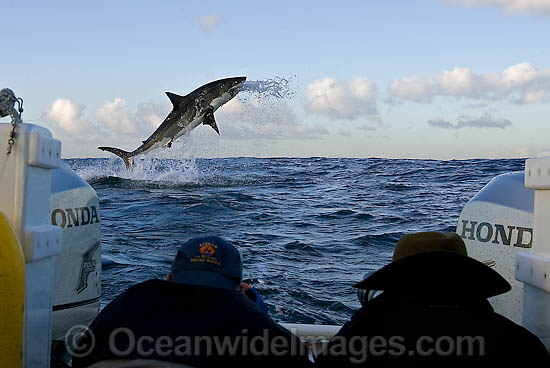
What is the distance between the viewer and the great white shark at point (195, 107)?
60.7 ft

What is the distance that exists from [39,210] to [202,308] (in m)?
1.16

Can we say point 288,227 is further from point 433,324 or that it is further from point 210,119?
point 433,324

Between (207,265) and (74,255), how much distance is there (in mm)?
2166

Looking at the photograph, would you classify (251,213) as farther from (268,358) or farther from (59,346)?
(268,358)

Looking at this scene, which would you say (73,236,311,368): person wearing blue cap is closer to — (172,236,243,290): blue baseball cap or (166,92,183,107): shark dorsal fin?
(172,236,243,290): blue baseball cap

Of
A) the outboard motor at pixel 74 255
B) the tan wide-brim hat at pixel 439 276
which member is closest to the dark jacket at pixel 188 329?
the tan wide-brim hat at pixel 439 276

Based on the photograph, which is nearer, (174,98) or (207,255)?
(207,255)

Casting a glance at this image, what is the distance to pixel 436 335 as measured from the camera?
196 centimetres

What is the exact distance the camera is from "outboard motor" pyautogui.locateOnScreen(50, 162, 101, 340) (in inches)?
151

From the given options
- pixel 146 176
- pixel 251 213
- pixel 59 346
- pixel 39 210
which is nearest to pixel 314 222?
pixel 251 213

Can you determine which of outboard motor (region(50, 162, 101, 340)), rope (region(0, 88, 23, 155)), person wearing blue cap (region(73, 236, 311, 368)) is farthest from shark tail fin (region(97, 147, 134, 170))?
person wearing blue cap (region(73, 236, 311, 368))

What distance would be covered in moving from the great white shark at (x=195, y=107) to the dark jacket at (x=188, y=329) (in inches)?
644

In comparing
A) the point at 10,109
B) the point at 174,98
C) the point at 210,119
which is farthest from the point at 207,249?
the point at 174,98

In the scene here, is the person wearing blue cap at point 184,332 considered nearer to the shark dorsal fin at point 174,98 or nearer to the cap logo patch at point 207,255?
the cap logo patch at point 207,255
